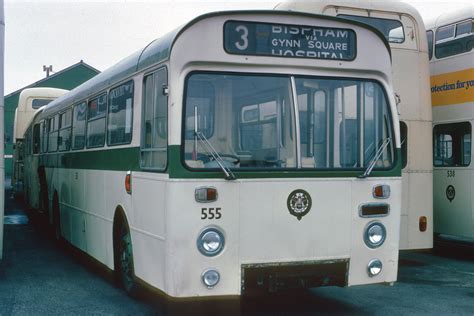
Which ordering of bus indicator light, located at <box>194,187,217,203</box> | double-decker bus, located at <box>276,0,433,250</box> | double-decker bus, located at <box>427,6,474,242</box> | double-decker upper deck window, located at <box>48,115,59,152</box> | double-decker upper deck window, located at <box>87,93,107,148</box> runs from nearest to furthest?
1. bus indicator light, located at <box>194,187,217,203</box>
2. double-decker upper deck window, located at <box>87,93,107,148</box>
3. double-decker bus, located at <box>276,0,433,250</box>
4. double-decker bus, located at <box>427,6,474,242</box>
5. double-decker upper deck window, located at <box>48,115,59,152</box>

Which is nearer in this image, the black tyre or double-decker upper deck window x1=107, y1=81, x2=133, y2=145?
double-decker upper deck window x1=107, y1=81, x2=133, y2=145

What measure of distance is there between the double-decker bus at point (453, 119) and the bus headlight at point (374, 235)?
5.05m

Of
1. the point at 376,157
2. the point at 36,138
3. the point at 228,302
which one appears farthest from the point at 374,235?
the point at 36,138

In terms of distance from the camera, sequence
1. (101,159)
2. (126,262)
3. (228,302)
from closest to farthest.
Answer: (228,302) → (126,262) → (101,159)

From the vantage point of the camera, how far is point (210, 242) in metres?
6.73

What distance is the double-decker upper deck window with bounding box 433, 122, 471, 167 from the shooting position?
1215 centimetres

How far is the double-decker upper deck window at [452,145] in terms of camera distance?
12.1 meters

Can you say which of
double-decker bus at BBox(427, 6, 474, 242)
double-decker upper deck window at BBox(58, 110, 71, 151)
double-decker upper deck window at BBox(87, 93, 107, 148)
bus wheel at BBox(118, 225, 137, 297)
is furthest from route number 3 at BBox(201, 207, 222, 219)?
double-decker bus at BBox(427, 6, 474, 242)

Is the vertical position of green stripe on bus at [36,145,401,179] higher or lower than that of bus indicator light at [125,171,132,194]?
higher

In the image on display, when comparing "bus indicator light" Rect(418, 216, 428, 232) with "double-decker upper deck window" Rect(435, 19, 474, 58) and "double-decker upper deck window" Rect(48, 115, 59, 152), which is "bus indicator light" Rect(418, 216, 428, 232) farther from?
"double-decker upper deck window" Rect(48, 115, 59, 152)

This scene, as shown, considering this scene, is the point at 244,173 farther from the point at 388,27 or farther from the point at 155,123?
the point at 388,27

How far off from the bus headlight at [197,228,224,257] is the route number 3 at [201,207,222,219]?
0.12 m

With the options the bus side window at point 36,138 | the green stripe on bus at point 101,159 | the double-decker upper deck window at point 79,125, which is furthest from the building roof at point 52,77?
the double-decker upper deck window at point 79,125

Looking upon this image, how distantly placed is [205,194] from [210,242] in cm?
44
